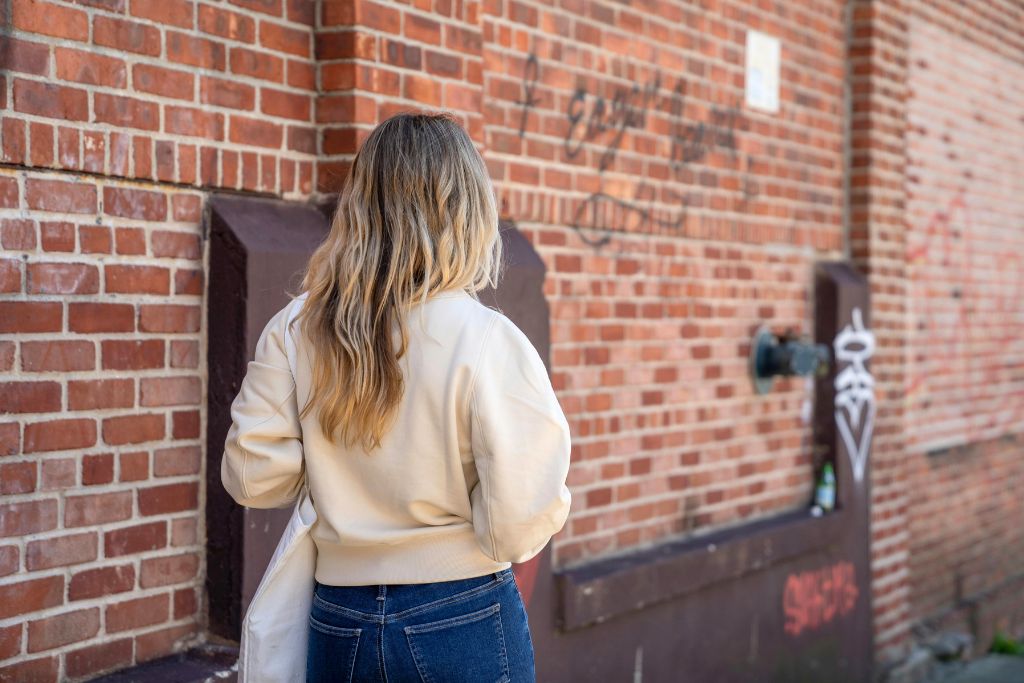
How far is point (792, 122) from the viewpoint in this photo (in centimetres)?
605

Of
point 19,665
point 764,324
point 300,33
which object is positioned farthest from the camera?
point 764,324

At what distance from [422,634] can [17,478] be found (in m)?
1.10

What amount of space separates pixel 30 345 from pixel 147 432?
1.31 feet

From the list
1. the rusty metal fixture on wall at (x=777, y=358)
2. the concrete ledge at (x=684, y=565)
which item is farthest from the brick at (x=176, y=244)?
the rusty metal fixture on wall at (x=777, y=358)

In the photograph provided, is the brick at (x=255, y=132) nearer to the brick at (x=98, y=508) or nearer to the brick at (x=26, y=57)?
the brick at (x=26, y=57)

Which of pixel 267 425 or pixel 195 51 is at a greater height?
pixel 195 51

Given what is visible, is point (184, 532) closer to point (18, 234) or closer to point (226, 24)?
point (18, 234)

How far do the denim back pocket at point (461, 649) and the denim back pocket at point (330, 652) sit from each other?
0.40 ft

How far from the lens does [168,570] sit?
3285 millimetres

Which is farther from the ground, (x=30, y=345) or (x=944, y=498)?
(x=30, y=345)

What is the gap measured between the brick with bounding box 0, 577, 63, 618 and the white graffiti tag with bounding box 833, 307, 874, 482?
4.13 metres

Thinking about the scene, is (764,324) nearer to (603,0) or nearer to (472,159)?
(603,0)

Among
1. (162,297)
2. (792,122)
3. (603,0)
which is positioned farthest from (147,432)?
(792,122)

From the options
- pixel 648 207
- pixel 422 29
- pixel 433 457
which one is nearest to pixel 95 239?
pixel 433 457
